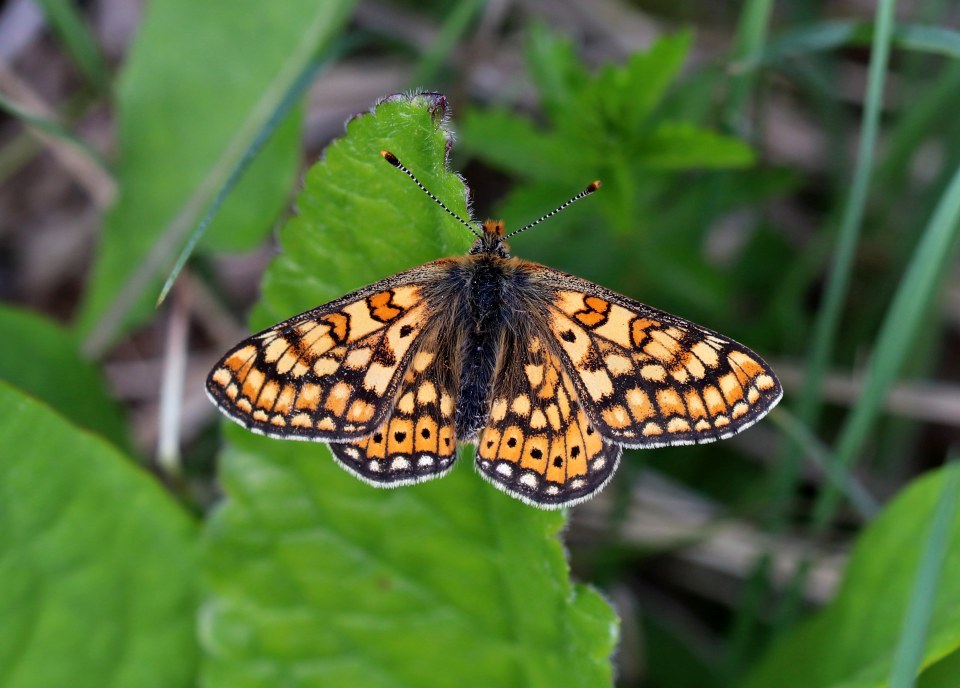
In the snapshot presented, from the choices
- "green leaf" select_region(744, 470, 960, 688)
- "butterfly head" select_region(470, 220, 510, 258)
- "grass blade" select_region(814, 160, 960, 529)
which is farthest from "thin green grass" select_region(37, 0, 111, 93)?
"green leaf" select_region(744, 470, 960, 688)

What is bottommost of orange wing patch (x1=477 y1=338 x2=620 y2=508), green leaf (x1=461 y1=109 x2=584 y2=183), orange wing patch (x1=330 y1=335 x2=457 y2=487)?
orange wing patch (x1=330 y1=335 x2=457 y2=487)

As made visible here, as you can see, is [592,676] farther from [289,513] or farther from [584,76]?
[584,76]

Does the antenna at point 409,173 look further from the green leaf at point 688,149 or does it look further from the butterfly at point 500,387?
the green leaf at point 688,149

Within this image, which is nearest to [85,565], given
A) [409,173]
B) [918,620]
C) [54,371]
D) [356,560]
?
[356,560]

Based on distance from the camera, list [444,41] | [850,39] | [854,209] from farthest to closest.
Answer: [444,41]
[850,39]
[854,209]

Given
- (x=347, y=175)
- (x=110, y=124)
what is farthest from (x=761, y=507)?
(x=110, y=124)

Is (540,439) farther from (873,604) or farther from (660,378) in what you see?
(873,604)

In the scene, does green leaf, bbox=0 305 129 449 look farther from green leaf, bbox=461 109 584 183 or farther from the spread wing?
the spread wing
